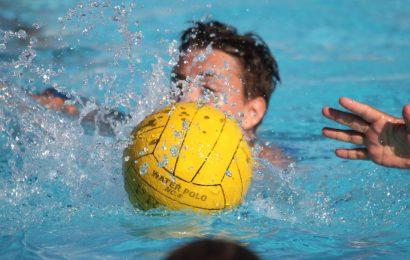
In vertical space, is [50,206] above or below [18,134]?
below

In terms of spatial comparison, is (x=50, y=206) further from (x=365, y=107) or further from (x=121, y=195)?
(x=365, y=107)

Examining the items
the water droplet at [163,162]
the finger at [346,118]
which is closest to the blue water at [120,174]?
the water droplet at [163,162]

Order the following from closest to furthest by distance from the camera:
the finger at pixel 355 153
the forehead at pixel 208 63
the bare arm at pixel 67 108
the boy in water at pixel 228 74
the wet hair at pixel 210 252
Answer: the wet hair at pixel 210 252 → the finger at pixel 355 153 → the boy in water at pixel 228 74 → the forehead at pixel 208 63 → the bare arm at pixel 67 108

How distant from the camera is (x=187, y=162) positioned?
2.54m

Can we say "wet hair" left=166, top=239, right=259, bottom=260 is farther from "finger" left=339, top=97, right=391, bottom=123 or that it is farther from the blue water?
"finger" left=339, top=97, right=391, bottom=123

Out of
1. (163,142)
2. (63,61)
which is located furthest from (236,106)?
(63,61)

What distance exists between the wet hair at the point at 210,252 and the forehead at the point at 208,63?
2.54 meters

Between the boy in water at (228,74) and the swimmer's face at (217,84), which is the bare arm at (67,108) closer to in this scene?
the boy in water at (228,74)

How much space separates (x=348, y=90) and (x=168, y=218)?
3.68 meters

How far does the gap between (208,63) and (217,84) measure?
17 cm

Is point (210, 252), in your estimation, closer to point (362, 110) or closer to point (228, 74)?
point (362, 110)

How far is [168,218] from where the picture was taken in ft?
8.61

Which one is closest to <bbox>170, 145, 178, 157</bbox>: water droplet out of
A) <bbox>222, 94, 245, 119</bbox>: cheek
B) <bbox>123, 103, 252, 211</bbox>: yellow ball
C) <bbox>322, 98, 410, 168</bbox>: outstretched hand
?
<bbox>123, 103, 252, 211</bbox>: yellow ball

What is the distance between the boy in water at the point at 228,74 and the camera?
11.5ft
